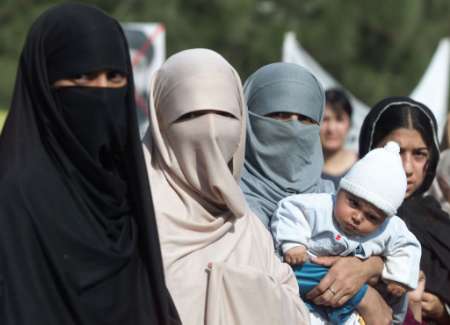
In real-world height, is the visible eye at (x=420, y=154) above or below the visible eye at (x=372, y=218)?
below

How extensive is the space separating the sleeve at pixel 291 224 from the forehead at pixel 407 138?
→ 0.67m

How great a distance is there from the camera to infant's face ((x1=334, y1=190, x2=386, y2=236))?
3795 millimetres

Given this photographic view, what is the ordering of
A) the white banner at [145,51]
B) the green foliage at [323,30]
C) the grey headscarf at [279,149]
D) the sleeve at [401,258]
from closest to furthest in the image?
the sleeve at [401,258] → the grey headscarf at [279,149] → the white banner at [145,51] → the green foliage at [323,30]

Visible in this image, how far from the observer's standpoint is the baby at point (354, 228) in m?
3.80

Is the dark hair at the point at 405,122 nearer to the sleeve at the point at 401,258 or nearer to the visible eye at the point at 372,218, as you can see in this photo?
the sleeve at the point at 401,258

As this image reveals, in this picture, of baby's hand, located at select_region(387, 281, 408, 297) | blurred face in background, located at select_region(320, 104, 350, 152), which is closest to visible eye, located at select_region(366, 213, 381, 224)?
baby's hand, located at select_region(387, 281, 408, 297)

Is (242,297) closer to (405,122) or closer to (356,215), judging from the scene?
(356,215)

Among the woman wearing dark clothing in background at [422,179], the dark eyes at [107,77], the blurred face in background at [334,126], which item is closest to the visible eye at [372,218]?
the woman wearing dark clothing in background at [422,179]

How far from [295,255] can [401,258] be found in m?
0.39

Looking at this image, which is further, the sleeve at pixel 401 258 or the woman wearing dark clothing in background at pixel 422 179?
the woman wearing dark clothing in background at pixel 422 179

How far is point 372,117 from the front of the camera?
4.50 metres

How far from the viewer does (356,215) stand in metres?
3.79

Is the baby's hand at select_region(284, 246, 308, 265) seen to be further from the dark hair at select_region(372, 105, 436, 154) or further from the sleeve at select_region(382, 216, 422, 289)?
the dark hair at select_region(372, 105, 436, 154)

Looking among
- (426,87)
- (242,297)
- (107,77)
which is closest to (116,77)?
(107,77)
